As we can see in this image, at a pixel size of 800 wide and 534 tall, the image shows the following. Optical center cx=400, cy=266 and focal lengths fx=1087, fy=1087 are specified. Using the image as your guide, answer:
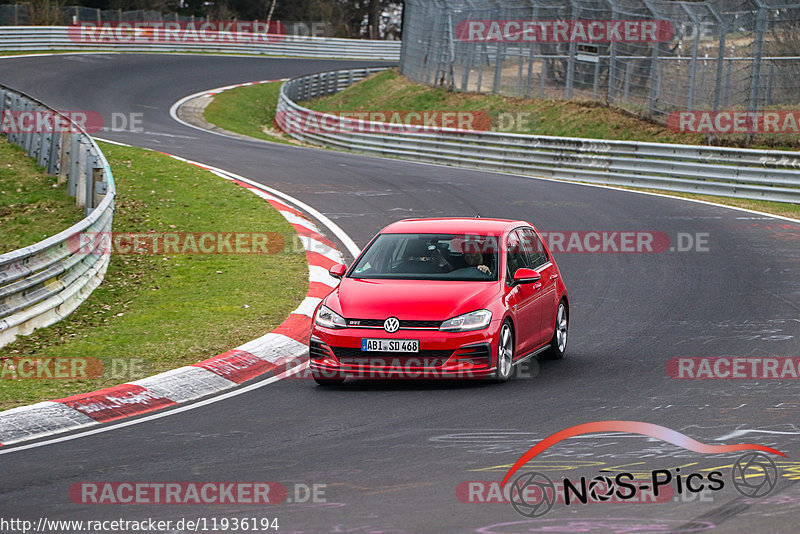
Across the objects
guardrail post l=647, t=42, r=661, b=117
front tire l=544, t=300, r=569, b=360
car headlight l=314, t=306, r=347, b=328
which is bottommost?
front tire l=544, t=300, r=569, b=360

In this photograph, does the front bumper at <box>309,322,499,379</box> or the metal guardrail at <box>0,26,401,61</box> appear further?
the metal guardrail at <box>0,26,401,61</box>

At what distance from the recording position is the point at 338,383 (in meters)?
9.68

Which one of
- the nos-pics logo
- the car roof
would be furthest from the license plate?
the nos-pics logo

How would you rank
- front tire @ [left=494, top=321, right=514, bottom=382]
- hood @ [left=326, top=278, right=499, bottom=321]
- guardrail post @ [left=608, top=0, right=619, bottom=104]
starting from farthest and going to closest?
guardrail post @ [left=608, top=0, right=619, bottom=104] < front tire @ [left=494, top=321, right=514, bottom=382] < hood @ [left=326, top=278, right=499, bottom=321]

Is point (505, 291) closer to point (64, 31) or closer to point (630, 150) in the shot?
point (630, 150)

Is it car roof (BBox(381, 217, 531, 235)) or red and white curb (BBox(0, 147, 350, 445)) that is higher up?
car roof (BBox(381, 217, 531, 235))

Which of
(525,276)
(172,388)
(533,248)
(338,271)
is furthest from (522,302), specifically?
(172,388)

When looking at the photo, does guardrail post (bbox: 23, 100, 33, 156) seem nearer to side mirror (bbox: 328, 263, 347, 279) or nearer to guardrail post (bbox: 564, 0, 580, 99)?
side mirror (bbox: 328, 263, 347, 279)

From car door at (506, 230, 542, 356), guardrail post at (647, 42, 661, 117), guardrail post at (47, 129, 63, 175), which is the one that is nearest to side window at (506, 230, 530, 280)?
car door at (506, 230, 542, 356)

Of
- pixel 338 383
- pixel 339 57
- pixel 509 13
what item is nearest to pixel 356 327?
pixel 338 383

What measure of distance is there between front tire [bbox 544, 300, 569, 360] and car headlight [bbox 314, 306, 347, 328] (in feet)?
7.92

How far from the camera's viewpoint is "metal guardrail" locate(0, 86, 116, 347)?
37.5 feet

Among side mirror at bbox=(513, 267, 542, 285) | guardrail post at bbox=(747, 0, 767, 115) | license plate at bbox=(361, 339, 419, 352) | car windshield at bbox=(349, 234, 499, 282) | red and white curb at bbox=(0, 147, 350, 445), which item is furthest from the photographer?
guardrail post at bbox=(747, 0, 767, 115)

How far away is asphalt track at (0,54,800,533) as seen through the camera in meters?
5.93
